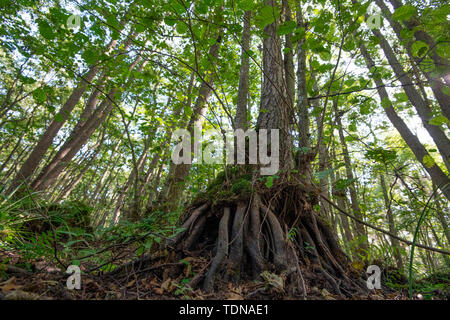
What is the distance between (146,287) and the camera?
5.02ft

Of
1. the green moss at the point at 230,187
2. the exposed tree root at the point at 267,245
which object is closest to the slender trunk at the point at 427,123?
the exposed tree root at the point at 267,245

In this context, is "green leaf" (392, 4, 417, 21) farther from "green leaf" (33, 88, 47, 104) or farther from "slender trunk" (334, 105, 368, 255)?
"green leaf" (33, 88, 47, 104)

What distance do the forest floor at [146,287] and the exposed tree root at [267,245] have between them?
11cm

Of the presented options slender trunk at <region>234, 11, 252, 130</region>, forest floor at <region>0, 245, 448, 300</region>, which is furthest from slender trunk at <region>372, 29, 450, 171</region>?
forest floor at <region>0, 245, 448, 300</region>

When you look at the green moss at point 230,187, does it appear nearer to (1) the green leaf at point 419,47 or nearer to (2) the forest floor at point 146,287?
(2) the forest floor at point 146,287

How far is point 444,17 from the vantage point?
154cm

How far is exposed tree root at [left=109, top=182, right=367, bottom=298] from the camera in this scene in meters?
1.71

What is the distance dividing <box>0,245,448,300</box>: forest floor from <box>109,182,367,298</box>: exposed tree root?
0.11m

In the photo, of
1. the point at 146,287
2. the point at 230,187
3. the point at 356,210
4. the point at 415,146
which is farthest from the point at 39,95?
the point at 415,146

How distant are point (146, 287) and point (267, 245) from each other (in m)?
1.25

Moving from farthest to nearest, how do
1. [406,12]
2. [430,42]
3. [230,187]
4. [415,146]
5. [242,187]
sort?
[415,146] → [430,42] → [230,187] → [242,187] → [406,12]

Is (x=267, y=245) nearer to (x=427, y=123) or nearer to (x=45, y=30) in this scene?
(x=45, y=30)
